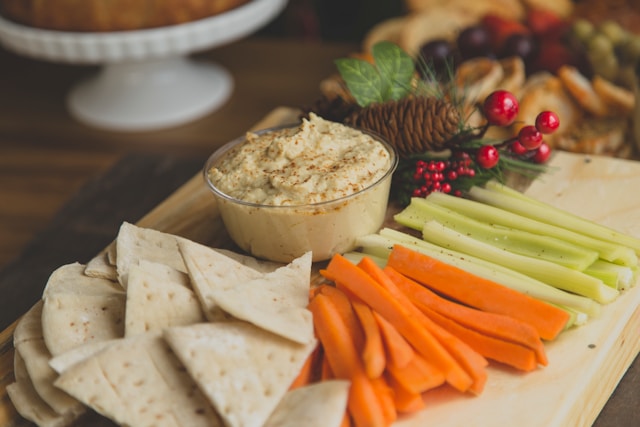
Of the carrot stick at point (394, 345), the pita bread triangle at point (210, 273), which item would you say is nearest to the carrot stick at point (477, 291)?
the carrot stick at point (394, 345)

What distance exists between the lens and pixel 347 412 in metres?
1.52

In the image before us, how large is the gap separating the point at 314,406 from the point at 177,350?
26cm

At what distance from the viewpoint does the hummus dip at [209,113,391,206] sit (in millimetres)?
1908

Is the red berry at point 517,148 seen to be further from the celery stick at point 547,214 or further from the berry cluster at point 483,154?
the celery stick at point 547,214

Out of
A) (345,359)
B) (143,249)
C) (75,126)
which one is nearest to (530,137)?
(345,359)

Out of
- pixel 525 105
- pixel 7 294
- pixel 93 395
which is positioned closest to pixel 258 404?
pixel 93 395

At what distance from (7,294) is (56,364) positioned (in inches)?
38.5

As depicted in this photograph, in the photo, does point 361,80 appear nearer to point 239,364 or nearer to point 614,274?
point 614,274

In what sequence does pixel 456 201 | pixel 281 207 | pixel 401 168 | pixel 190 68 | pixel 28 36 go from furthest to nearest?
pixel 190 68
pixel 28 36
pixel 401 168
pixel 456 201
pixel 281 207

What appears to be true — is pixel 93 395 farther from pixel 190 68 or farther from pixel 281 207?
pixel 190 68

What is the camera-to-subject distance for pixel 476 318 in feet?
5.51

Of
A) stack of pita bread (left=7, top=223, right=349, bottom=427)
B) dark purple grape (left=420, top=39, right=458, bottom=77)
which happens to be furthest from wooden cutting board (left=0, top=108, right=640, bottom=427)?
dark purple grape (left=420, top=39, right=458, bottom=77)

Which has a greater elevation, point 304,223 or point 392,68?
point 392,68

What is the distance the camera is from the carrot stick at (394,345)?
1525 mm
